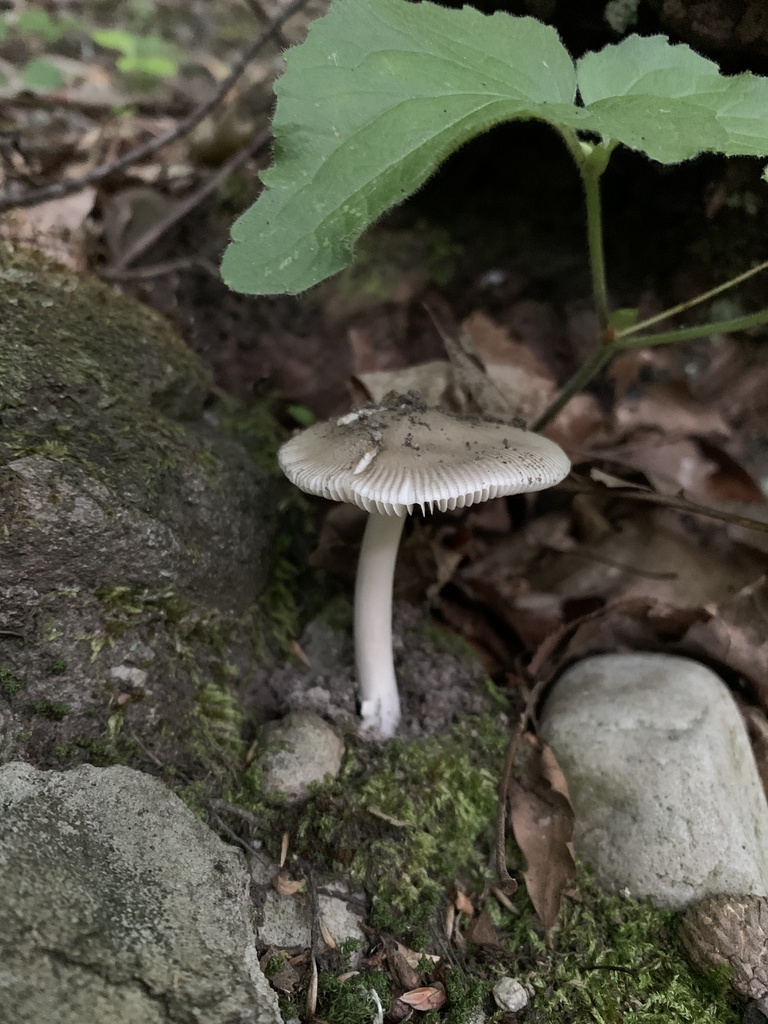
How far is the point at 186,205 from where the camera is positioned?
120 inches

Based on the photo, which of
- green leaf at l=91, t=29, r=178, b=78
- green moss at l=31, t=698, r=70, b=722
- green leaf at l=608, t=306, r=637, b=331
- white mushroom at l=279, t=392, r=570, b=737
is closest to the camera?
green moss at l=31, t=698, r=70, b=722

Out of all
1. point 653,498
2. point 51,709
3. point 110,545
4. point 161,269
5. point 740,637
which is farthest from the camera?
point 161,269

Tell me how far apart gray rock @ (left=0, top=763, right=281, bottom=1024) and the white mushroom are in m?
0.75

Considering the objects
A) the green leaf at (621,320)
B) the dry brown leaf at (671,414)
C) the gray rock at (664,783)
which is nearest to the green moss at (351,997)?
the gray rock at (664,783)

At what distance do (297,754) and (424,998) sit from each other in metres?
0.65

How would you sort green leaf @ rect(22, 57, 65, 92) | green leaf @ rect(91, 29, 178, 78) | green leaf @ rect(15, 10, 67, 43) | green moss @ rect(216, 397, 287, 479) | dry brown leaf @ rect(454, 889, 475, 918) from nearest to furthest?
dry brown leaf @ rect(454, 889, 475, 918)
green moss @ rect(216, 397, 287, 479)
green leaf @ rect(22, 57, 65, 92)
green leaf @ rect(91, 29, 178, 78)
green leaf @ rect(15, 10, 67, 43)

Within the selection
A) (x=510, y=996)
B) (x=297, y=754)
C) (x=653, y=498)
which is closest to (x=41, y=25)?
(x=653, y=498)

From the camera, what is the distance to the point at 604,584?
102 inches

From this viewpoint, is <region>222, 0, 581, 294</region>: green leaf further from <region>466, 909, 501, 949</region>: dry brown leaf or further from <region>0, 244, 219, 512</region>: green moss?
<region>466, 909, 501, 949</region>: dry brown leaf

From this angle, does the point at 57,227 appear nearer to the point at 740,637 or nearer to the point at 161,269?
the point at 161,269

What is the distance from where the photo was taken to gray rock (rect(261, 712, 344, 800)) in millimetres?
1881

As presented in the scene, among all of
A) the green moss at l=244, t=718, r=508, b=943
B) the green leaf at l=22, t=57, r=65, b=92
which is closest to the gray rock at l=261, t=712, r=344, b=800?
the green moss at l=244, t=718, r=508, b=943

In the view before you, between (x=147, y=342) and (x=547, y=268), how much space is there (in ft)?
6.44

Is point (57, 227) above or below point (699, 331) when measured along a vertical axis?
below
